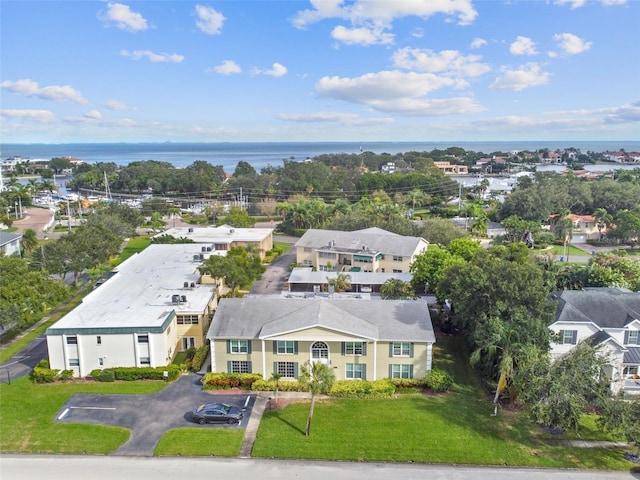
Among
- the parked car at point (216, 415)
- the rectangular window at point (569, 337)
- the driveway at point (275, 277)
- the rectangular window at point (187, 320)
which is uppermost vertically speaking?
the rectangular window at point (187, 320)

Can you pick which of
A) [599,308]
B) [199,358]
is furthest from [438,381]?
[199,358]

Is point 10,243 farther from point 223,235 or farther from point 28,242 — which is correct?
point 223,235

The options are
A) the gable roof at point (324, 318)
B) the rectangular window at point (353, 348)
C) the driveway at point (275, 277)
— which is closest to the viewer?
the gable roof at point (324, 318)

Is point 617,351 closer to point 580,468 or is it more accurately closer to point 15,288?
point 580,468

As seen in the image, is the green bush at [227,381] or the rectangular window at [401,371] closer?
the green bush at [227,381]

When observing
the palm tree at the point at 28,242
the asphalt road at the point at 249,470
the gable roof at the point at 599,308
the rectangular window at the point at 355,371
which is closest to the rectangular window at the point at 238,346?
the rectangular window at the point at 355,371

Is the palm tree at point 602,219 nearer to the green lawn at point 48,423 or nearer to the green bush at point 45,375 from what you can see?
the green lawn at point 48,423
